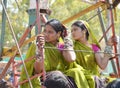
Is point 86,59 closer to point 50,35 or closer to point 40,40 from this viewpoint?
point 50,35

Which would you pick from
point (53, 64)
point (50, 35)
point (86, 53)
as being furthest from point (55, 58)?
point (86, 53)

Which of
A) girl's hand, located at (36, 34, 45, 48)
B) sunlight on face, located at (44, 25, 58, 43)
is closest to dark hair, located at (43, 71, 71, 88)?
girl's hand, located at (36, 34, 45, 48)

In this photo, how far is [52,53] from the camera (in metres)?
2.88

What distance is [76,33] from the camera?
3.12 meters

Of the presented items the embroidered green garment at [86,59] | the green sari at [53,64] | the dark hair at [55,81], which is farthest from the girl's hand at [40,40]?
the embroidered green garment at [86,59]

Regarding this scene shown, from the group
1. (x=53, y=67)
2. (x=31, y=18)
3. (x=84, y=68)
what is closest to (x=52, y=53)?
(x=53, y=67)

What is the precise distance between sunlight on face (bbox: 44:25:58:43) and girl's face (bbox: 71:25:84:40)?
8.5 inches

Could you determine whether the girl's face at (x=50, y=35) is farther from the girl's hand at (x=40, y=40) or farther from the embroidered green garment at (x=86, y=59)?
the girl's hand at (x=40, y=40)

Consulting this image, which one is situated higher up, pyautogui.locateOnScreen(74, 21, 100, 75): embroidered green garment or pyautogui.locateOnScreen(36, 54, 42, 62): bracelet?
pyautogui.locateOnScreen(36, 54, 42, 62): bracelet

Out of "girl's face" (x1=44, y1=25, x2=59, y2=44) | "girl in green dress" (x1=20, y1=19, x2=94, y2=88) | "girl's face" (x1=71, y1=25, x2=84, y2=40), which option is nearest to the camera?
"girl in green dress" (x1=20, y1=19, x2=94, y2=88)

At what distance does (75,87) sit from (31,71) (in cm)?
49

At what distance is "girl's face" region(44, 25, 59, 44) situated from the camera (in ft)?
9.64

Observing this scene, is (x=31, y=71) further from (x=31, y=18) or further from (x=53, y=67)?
(x=31, y=18)

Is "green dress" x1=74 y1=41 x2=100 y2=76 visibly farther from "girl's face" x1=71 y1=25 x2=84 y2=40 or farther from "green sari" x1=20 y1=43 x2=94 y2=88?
Answer: "green sari" x1=20 y1=43 x2=94 y2=88
